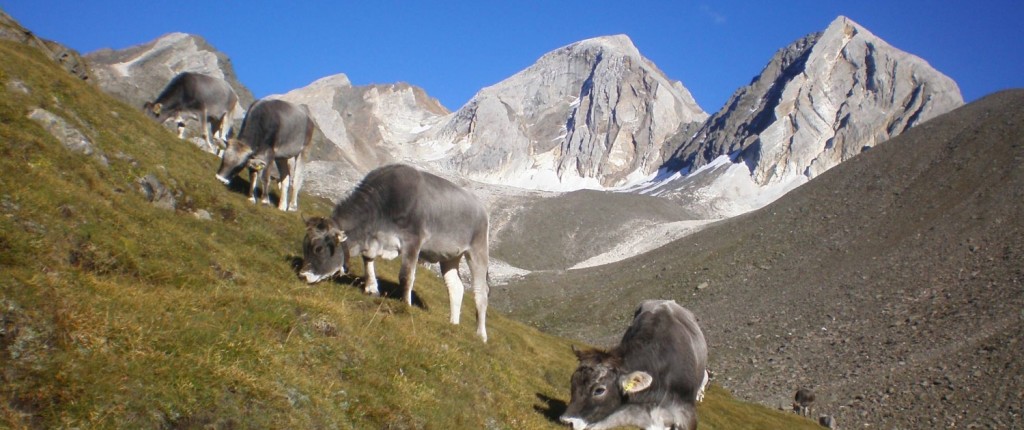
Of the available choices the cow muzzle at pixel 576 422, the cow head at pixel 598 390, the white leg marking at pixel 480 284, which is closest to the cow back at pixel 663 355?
the cow head at pixel 598 390

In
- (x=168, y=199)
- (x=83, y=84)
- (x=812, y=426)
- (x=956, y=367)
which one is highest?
(x=83, y=84)

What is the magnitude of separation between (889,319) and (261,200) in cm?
7227

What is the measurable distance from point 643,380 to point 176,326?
835 centimetres

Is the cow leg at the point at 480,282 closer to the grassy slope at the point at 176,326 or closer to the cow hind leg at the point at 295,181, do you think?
the grassy slope at the point at 176,326

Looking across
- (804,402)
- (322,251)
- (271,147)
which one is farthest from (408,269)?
(804,402)

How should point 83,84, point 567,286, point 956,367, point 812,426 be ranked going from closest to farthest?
1. point 83,84
2. point 812,426
3. point 956,367
4. point 567,286

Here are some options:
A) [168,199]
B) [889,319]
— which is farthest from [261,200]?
[889,319]

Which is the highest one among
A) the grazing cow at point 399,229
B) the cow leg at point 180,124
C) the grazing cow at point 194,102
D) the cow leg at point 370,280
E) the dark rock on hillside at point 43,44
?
the dark rock on hillside at point 43,44

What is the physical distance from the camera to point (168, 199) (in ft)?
61.8

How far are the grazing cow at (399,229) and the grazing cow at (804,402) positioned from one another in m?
46.7

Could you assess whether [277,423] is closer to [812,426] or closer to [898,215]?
[812,426]

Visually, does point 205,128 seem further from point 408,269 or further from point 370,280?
point 408,269

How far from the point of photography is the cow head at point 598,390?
12.8 m

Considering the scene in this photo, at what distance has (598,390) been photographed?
42.5 ft
